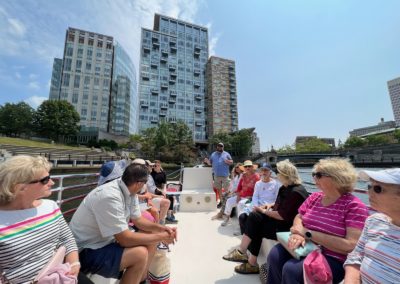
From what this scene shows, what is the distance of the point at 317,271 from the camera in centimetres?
124

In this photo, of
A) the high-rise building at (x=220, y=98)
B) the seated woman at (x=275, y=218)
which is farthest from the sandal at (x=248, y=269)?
the high-rise building at (x=220, y=98)

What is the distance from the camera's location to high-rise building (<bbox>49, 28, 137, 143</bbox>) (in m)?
50.4

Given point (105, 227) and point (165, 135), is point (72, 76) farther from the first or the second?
point (105, 227)

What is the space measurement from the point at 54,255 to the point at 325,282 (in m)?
1.63

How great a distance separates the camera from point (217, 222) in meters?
4.00

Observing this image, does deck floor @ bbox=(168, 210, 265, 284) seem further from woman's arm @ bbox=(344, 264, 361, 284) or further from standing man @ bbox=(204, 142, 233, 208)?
standing man @ bbox=(204, 142, 233, 208)

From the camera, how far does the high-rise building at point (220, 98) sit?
53.3m

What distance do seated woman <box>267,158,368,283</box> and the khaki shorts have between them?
11.5 ft

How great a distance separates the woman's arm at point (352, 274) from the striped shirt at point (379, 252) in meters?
0.02

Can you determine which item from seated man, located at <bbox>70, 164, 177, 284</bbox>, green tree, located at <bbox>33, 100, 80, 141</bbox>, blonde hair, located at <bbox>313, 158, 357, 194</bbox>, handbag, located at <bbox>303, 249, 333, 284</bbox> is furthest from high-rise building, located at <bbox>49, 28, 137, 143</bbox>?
handbag, located at <bbox>303, 249, 333, 284</bbox>

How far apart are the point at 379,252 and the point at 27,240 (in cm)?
179

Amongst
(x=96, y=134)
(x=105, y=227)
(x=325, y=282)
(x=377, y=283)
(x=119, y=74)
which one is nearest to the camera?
(x=377, y=283)

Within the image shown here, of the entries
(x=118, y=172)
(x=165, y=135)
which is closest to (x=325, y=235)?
(x=118, y=172)

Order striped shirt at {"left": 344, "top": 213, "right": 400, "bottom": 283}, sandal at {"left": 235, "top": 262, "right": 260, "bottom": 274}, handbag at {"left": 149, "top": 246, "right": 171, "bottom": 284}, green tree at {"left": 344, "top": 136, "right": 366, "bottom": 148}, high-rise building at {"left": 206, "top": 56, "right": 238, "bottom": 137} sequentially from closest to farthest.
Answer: striped shirt at {"left": 344, "top": 213, "right": 400, "bottom": 283}
handbag at {"left": 149, "top": 246, "right": 171, "bottom": 284}
sandal at {"left": 235, "top": 262, "right": 260, "bottom": 274}
high-rise building at {"left": 206, "top": 56, "right": 238, "bottom": 137}
green tree at {"left": 344, "top": 136, "right": 366, "bottom": 148}
